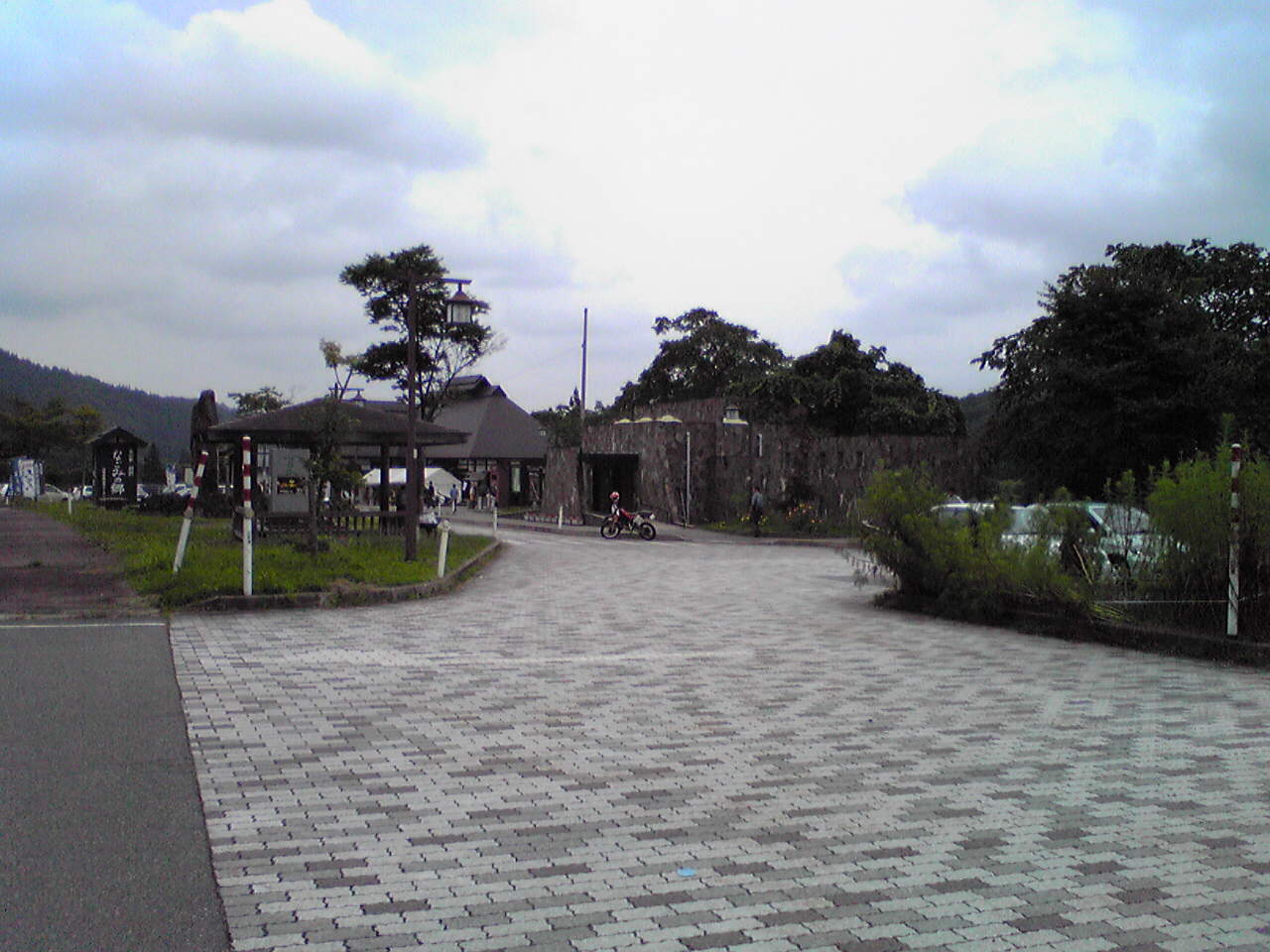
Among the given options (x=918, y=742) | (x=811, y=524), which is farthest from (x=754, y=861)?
(x=811, y=524)

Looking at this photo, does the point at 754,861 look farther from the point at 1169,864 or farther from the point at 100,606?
the point at 100,606

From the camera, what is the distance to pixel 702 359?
220 feet

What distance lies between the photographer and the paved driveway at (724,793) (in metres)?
4.24

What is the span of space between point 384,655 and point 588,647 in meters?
1.81

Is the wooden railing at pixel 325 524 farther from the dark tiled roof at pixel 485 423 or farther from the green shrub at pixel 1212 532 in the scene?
the dark tiled roof at pixel 485 423

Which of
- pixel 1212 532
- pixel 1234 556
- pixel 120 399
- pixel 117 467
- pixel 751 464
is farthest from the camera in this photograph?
pixel 120 399

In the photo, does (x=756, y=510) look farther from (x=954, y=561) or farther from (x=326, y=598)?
(x=326, y=598)

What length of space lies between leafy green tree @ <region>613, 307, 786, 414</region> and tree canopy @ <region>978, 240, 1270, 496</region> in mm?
33410

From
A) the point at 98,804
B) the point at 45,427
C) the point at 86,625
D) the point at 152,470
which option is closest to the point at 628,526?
the point at 86,625

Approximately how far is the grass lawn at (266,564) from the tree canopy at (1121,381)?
15125mm

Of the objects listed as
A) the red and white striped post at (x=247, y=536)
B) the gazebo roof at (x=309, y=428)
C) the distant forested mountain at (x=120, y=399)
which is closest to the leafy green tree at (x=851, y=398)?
the gazebo roof at (x=309, y=428)

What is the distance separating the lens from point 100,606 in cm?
1304

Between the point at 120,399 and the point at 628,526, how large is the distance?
487ft

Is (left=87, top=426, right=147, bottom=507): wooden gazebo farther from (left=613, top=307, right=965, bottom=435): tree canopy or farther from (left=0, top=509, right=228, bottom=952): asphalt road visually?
(left=0, top=509, right=228, bottom=952): asphalt road
